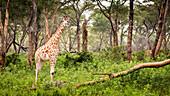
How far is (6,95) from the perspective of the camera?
474cm

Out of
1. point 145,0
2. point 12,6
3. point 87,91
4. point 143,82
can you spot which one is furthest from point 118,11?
point 87,91

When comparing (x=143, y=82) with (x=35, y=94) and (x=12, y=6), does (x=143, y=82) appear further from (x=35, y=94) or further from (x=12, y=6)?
(x=12, y=6)

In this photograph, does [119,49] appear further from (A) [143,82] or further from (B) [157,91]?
(B) [157,91]

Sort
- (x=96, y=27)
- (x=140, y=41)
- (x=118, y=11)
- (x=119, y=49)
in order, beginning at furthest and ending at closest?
1. (x=140, y=41)
2. (x=96, y=27)
3. (x=118, y=11)
4. (x=119, y=49)

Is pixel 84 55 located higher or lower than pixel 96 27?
lower

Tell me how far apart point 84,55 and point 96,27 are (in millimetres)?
22916

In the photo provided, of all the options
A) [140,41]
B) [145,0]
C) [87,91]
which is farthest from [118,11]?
[140,41]

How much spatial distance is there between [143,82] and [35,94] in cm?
379

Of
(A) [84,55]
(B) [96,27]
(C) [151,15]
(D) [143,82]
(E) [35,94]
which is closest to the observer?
(E) [35,94]

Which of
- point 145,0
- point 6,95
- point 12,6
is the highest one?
point 145,0

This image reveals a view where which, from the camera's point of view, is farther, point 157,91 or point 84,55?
point 84,55

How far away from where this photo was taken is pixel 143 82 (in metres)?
5.82

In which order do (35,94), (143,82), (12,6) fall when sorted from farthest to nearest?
(12,6) < (143,82) < (35,94)

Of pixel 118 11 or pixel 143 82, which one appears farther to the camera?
pixel 118 11
